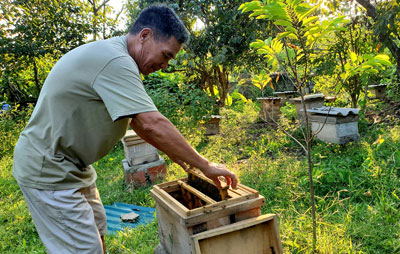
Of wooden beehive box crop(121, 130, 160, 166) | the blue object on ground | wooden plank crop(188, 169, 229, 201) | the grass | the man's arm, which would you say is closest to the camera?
the man's arm

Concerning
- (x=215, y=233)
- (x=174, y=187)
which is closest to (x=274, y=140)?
(x=174, y=187)

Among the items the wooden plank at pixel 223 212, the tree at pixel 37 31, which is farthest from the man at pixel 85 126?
the tree at pixel 37 31

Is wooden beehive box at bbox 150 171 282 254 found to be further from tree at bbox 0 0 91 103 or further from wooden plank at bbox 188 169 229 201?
tree at bbox 0 0 91 103

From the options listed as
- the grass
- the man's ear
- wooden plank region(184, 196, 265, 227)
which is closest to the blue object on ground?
the grass

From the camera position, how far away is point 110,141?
5.89 ft

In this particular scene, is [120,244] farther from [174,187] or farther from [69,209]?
[69,209]

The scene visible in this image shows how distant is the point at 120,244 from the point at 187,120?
3.45 m

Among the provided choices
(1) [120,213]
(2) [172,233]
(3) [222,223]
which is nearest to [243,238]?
(3) [222,223]

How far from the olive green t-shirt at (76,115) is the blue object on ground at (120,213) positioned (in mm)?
1887

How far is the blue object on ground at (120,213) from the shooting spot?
11.7 ft

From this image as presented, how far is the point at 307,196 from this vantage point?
11.0ft

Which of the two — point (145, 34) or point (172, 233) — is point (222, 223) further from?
point (145, 34)

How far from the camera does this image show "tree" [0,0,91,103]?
761cm

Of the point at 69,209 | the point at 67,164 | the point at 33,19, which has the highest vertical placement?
the point at 33,19
